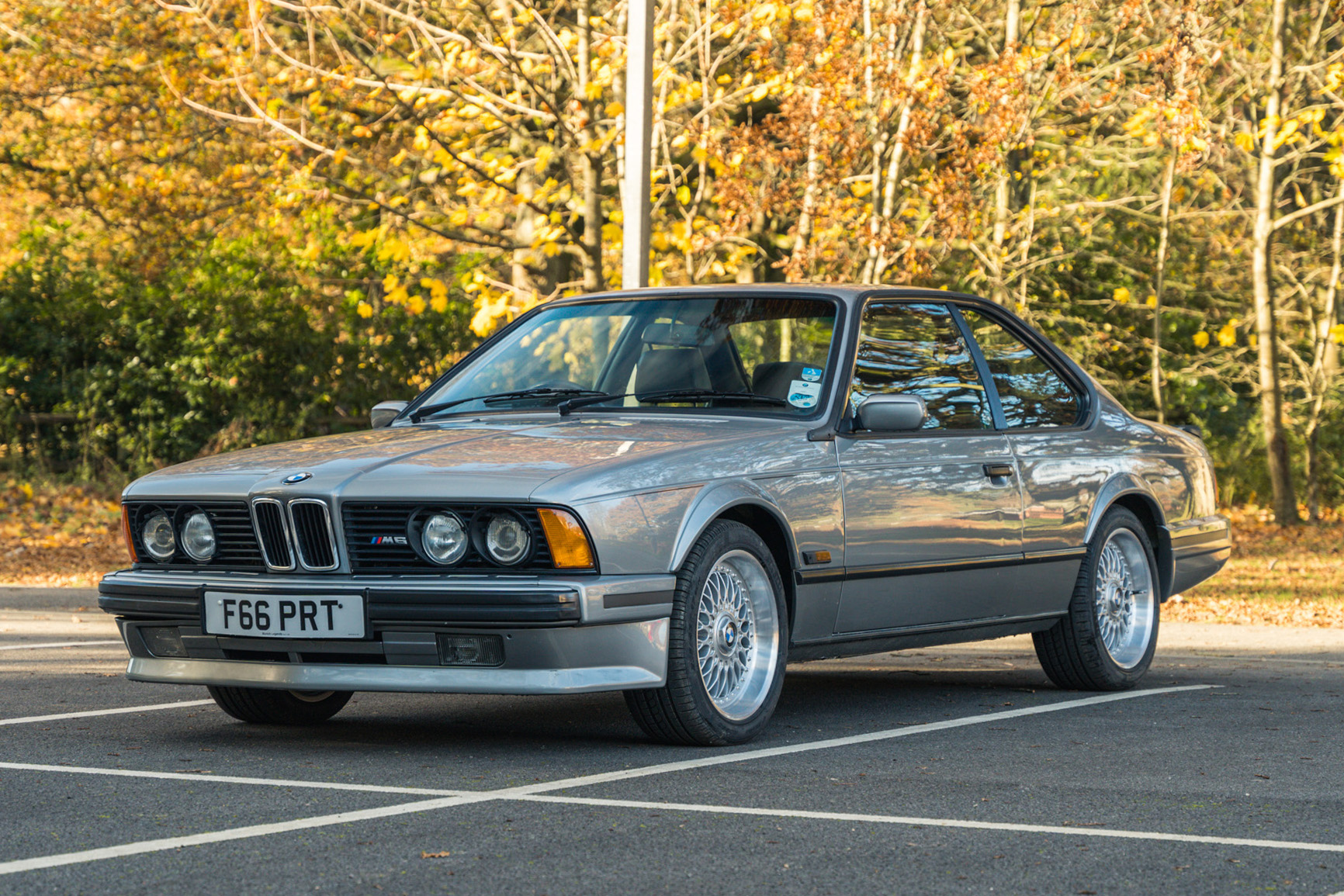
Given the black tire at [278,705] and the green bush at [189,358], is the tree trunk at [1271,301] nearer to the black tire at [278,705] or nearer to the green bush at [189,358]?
the green bush at [189,358]

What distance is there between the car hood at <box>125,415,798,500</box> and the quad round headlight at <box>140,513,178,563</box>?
0.09 metres

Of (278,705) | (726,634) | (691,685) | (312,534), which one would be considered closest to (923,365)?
(726,634)

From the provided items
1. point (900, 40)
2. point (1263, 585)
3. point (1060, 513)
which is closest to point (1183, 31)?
point (900, 40)

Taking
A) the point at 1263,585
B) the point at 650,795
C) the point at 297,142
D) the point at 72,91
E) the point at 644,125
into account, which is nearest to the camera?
the point at 650,795

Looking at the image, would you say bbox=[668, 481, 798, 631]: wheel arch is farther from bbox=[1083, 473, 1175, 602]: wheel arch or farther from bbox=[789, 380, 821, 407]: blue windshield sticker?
bbox=[1083, 473, 1175, 602]: wheel arch

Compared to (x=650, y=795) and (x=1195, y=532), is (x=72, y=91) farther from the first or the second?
(x=650, y=795)

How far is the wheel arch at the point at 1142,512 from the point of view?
25.1ft

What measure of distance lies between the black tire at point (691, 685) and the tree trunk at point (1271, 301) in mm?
11654

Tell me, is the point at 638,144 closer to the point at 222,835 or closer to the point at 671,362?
the point at 671,362

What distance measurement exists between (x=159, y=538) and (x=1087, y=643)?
3.82 meters

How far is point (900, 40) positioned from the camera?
47.5 ft

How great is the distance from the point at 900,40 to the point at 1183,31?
2187 mm

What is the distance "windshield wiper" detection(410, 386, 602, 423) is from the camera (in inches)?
266

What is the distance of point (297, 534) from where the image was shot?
5.67m
